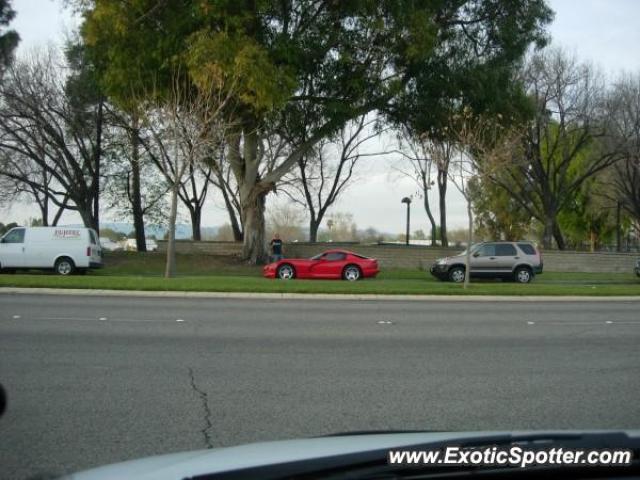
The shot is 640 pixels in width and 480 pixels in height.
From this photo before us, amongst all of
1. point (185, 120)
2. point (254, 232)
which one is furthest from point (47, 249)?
point (254, 232)

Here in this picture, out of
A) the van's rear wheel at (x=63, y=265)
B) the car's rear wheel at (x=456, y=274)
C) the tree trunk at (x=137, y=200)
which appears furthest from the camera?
the tree trunk at (x=137, y=200)

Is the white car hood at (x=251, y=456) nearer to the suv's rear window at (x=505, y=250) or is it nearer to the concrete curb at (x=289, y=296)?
Result: the concrete curb at (x=289, y=296)

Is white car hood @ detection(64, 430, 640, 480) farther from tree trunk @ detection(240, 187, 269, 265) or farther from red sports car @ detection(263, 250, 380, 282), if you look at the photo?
tree trunk @ detection(240, 187, 269, 265)

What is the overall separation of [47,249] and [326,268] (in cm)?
1051

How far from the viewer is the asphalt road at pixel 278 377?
5980 mm

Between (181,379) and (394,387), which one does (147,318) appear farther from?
(394,387)

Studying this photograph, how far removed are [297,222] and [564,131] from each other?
4362cm

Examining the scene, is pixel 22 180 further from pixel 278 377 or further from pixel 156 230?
pixel 278 377

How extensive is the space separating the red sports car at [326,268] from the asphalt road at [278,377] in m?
12.3

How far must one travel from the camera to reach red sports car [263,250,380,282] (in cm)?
2739

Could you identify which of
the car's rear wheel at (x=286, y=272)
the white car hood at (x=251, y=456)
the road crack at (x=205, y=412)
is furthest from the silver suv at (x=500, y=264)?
the white car hood at (x=251, y=456)

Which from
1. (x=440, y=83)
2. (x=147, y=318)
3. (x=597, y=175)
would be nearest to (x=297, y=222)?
(x=597, y=175)

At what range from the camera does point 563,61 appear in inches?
1524

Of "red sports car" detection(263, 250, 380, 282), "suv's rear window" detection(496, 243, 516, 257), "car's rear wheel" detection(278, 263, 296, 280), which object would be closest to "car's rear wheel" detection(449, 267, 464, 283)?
"suv's rear window" detection(496, 243, 516, 257)
